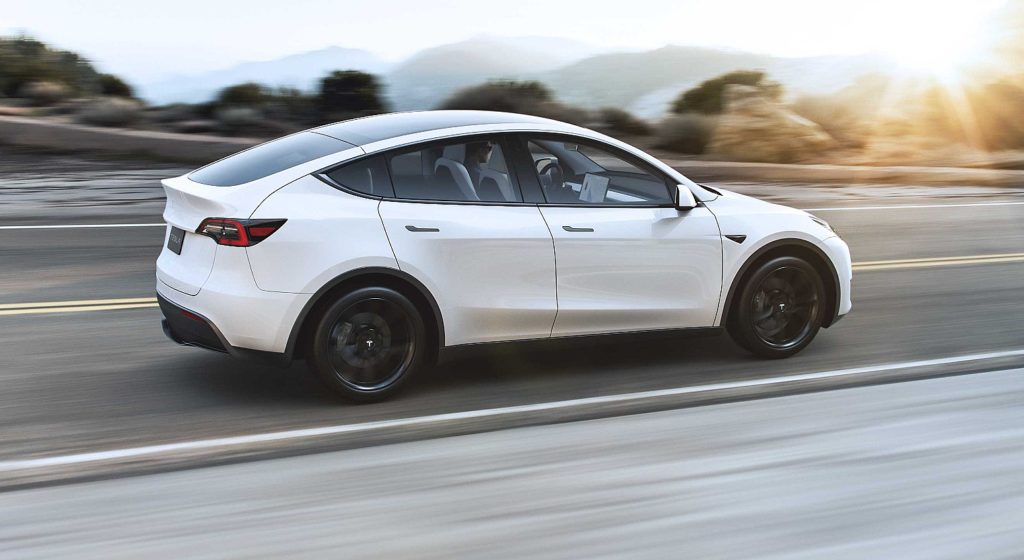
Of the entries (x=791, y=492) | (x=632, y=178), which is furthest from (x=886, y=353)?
(x=791, y=492)

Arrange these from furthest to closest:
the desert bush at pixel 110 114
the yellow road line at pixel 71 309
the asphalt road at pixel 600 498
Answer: the desert bush at pixel 110 114 → the yellow road line at pixel 71 309 → the asphalt road at pixel 600 498

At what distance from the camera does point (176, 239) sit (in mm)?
5957

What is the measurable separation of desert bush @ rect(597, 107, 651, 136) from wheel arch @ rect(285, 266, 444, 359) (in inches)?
660

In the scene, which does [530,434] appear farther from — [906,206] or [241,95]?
[241,95]

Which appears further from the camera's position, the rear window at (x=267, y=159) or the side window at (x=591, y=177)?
the side window at (x=591, y=177)

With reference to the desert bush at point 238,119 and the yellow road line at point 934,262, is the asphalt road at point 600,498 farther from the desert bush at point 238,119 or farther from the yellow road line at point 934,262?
the desert bush at point 238,119

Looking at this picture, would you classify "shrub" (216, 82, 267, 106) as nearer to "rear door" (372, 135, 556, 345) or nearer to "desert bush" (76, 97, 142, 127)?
"desert bush" (76, 97, 142, 127)

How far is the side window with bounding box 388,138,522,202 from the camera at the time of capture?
596cm

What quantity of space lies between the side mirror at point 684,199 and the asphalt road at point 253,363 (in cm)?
82

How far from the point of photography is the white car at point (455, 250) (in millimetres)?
5605

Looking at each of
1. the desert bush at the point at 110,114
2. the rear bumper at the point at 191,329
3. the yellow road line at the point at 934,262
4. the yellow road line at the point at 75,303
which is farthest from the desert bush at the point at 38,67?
the rear bumper at the point at 191,329

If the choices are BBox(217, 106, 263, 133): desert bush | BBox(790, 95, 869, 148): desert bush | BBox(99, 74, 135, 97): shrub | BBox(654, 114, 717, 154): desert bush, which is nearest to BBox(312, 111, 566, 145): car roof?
BBox(217, 106, 263, 133): desert bush

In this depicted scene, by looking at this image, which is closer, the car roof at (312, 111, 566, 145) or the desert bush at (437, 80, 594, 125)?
Result: the car roof at (312, 111, 566, 145)

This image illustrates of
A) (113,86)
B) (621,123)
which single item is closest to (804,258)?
(621,123)
